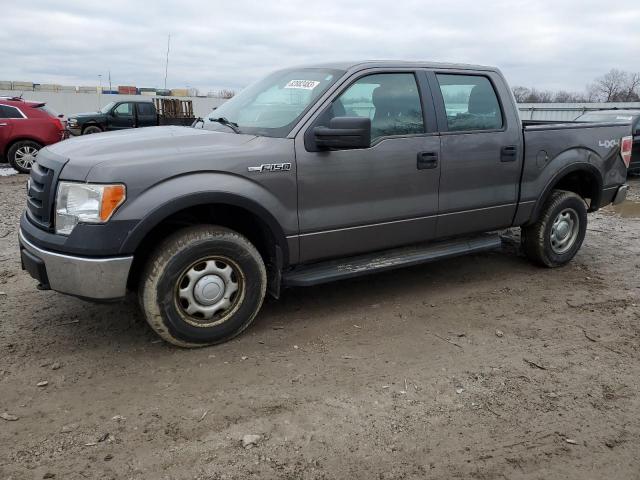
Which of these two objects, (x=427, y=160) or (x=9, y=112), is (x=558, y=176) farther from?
(x=9, y=112)

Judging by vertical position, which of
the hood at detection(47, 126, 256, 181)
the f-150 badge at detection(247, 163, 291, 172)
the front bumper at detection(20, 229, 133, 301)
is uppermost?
the hood at detection(47, 126, 256, 181)

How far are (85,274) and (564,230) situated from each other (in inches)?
179

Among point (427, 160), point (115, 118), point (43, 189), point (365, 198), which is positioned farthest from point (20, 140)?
point (427, 160)

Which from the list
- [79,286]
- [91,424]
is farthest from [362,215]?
[91,424]

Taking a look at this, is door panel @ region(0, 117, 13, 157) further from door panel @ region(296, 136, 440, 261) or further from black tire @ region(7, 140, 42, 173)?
door panel @ region(296, 136, 440, 261)

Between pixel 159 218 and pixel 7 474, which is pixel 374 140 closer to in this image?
pixel 159 218

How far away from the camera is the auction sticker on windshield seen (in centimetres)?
405

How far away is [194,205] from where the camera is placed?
3369 millimetres

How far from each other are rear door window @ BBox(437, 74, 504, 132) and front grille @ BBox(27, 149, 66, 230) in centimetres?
299

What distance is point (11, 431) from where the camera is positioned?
2680mm

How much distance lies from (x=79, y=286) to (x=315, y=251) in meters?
1.58

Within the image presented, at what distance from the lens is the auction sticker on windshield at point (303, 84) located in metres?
4.05

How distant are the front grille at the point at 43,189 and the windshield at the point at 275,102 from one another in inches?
49.3

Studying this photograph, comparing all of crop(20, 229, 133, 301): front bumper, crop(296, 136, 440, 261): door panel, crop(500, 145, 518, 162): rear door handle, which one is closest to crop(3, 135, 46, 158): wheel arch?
crop(20, 229, 133, 301): front bumper
